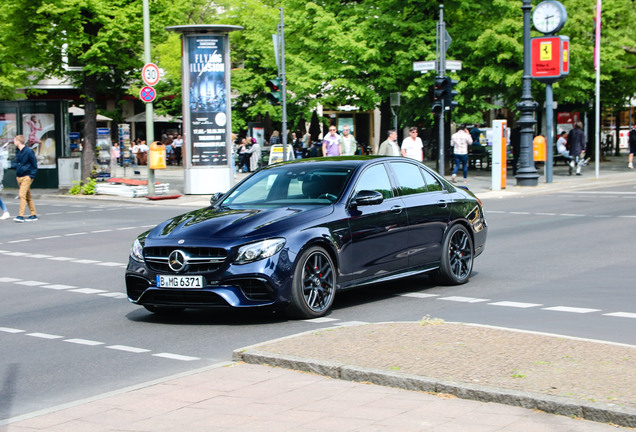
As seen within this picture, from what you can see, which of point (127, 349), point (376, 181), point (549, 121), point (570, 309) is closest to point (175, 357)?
point (127, 349)

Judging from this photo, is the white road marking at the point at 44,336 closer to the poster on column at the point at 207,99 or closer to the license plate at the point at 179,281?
the license plate at the point at 179,281

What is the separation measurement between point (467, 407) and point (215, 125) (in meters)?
23.4

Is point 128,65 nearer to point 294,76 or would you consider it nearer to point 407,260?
point 294,76

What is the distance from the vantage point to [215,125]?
28.4m

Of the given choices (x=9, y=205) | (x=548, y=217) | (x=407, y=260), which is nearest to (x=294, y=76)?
(x=9, y=205)

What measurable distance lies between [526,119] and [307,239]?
21.2 m

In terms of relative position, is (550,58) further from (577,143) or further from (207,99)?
(207,99)

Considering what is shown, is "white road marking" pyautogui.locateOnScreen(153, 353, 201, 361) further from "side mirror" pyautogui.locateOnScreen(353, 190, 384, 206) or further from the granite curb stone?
"side mirror" pyautogui.locateOnScreen(353, 190, 384, 206)

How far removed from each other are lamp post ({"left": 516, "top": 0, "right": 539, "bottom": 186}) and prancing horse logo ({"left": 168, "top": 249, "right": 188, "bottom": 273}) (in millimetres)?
21085

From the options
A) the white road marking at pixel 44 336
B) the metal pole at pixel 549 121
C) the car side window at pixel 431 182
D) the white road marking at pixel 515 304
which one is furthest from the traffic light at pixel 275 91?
the white road marking at pixel 44 336

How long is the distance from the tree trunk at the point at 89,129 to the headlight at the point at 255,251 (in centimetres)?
2478

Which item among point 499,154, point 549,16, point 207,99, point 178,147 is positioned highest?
point 549,16

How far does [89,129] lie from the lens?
108 ft

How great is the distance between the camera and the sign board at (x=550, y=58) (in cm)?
2897
